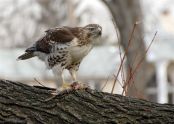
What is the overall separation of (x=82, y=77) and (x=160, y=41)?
12.1 feet

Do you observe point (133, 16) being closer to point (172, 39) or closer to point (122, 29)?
point (122, 29)

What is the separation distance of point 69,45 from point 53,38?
251 mm

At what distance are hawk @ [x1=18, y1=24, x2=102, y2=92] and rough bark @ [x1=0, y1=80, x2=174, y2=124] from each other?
379 mm

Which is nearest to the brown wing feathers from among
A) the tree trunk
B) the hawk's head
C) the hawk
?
the hawk

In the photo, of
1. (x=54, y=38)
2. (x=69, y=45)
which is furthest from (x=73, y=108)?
(x=54, y=38)

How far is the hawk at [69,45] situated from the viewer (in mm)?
5316

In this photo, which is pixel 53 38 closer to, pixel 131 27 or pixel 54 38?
pixel 54 38

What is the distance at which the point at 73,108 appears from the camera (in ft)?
15.9

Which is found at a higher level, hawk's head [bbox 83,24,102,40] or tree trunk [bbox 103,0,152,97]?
tree trunk [bbox 103,0,152,97]

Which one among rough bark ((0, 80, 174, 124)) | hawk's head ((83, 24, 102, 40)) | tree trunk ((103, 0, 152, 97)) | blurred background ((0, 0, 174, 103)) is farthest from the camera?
blurred background ((0, 0, 174, 103))

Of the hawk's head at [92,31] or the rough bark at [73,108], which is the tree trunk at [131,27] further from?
the rough bark at [73,108]

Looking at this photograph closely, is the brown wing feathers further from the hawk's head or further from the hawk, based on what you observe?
the hawk's head

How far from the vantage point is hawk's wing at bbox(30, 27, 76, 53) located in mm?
5363

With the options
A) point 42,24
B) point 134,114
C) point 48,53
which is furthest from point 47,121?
point 42,24
